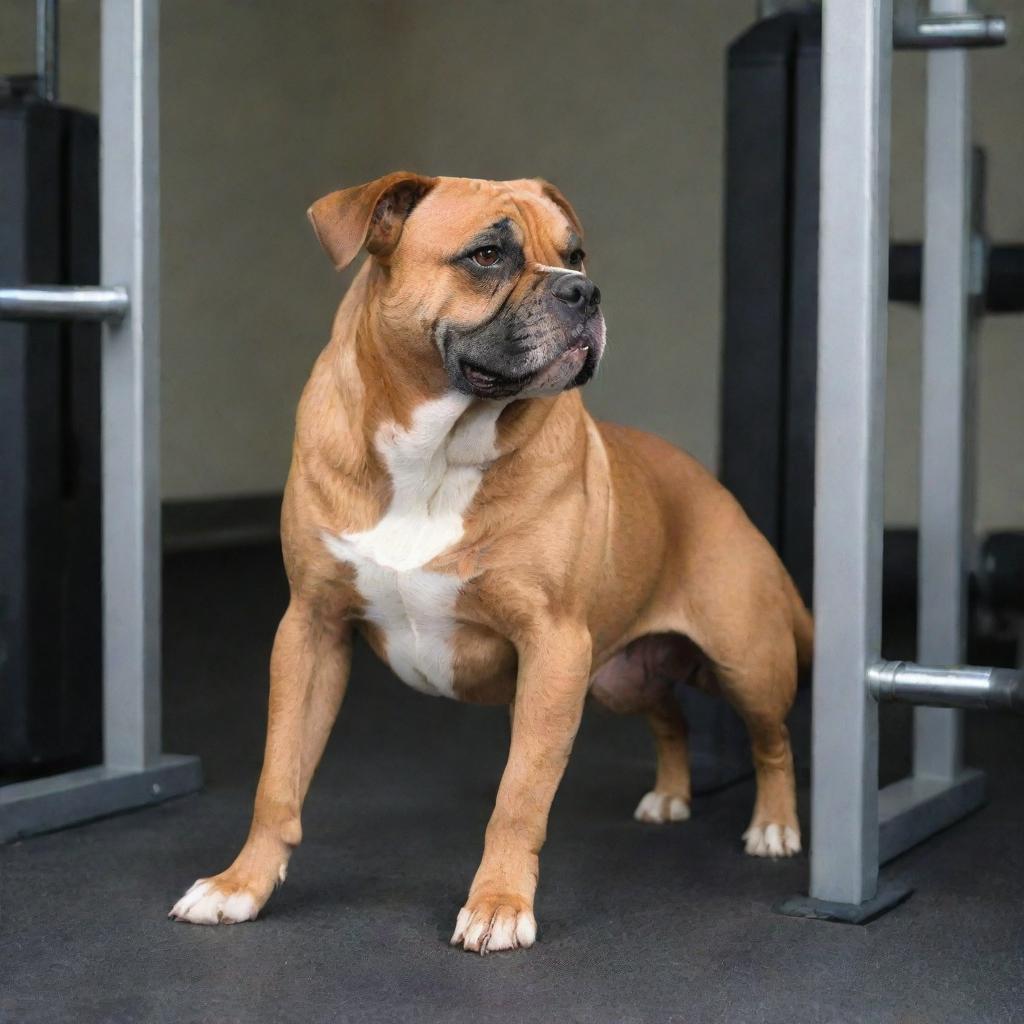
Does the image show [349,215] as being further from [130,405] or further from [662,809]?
[662,809]

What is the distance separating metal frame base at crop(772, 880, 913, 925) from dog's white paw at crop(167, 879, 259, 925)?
654 millimetres

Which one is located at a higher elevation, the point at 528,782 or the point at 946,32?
the point at 946,32

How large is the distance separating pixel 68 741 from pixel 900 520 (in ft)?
15.3

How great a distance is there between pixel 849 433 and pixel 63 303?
1206mm

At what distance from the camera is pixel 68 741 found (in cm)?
252

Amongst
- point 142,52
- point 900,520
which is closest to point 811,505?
point 142,52

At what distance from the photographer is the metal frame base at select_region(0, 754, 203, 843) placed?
2139 mm

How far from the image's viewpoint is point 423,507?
5.89 feet

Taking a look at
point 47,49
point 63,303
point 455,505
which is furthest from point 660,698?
point 47,49

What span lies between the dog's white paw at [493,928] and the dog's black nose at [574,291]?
2.31ft

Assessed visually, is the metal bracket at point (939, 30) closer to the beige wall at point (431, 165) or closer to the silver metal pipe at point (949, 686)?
the silver metal pipe at point (949, 686)

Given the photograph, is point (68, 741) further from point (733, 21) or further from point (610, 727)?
point (733, 21)

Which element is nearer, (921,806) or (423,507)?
(423,507)

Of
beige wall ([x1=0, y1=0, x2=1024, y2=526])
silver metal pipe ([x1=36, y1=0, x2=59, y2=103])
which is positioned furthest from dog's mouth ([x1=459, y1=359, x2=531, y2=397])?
beige wall ([x1=0, y1=0, x2=1024, y2=526])
